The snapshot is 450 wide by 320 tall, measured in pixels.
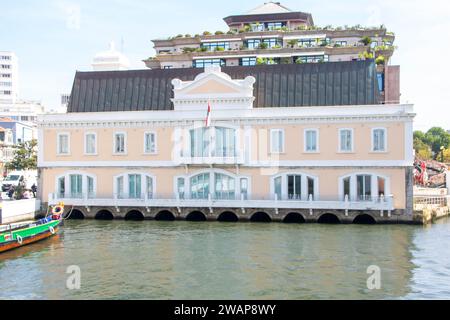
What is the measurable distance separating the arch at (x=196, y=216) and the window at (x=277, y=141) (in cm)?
741

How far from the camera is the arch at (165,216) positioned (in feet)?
152

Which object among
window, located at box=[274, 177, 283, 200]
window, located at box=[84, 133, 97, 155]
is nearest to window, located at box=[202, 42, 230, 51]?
window, located at box=[84, 133, 97, 155]

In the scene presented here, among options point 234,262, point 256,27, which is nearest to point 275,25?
point 256,27

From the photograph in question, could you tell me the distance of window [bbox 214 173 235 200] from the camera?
45.9 m

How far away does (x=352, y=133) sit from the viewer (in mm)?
43625

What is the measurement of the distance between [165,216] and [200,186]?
12.1 ft

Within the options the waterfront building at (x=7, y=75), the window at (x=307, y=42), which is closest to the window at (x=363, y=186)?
the window at (x=307, y=42)

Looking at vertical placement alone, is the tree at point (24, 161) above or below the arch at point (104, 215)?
above

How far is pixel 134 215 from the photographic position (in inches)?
1873

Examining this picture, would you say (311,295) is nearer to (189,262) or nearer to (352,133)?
(189,262)

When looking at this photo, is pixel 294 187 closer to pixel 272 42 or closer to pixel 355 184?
pixel 355 184

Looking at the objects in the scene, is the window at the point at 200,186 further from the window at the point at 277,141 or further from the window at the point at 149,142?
the window at the point at 277,141

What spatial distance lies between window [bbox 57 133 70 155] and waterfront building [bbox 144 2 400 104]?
87.3 ft
